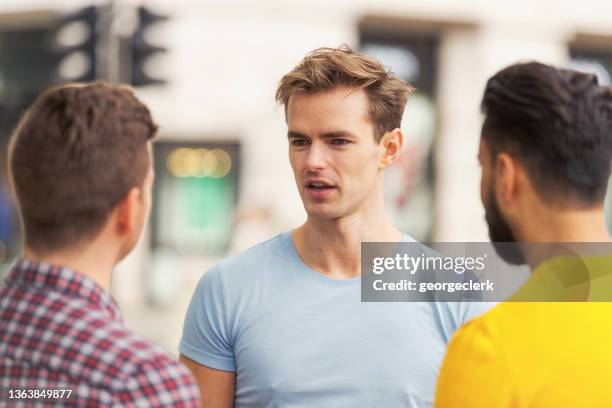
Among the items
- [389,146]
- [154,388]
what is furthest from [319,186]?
[154,388]

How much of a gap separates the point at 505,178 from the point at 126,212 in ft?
2.58

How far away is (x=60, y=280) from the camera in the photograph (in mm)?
1889

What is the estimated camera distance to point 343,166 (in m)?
2.84

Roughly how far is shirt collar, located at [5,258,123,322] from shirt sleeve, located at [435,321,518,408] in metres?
0.71

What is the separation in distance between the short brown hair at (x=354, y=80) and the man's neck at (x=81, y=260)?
112 centimetres

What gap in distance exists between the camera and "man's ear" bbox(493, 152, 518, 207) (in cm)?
193

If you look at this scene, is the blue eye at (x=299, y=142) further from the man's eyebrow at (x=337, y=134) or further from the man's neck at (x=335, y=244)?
the man's neck at (x=335, y=244)

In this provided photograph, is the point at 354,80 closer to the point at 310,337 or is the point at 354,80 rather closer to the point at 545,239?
the point at 310,337

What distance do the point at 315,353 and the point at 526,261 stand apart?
846 millimetres

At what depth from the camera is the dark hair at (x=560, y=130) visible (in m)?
1.88

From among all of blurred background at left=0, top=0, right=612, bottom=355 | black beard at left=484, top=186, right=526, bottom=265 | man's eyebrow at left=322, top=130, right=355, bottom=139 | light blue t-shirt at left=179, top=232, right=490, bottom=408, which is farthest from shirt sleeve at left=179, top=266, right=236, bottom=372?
blurred background at left=0, top=0, right=612, bottom=355

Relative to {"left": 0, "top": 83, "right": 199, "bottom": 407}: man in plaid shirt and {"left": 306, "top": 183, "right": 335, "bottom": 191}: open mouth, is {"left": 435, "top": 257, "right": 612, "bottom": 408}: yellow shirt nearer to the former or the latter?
{"left": 0, "top": 83, "right": 199, "bottom": 407}: man in plaid shirt

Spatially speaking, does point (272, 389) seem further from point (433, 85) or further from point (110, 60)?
point (433, 85)

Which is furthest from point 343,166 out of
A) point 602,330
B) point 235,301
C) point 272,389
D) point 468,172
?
point 468,172
